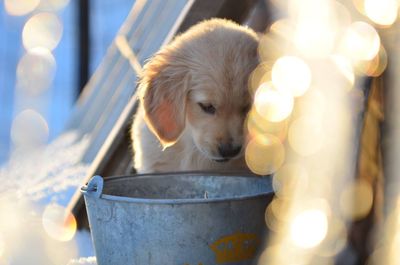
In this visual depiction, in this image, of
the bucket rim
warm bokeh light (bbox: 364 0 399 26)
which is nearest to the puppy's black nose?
the bucket rim

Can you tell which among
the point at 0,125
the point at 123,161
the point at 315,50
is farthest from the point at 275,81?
the point at 0,125

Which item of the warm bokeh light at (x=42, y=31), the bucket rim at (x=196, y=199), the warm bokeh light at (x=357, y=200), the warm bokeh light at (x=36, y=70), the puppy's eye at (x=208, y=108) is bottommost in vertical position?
the warm bokeh light at (x=357, y=200)

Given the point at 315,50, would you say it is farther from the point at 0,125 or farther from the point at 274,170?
the point at 0,125

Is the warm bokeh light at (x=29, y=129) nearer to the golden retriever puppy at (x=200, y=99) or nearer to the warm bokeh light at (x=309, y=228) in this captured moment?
the golden retriever puppy at (x=200, y=99)

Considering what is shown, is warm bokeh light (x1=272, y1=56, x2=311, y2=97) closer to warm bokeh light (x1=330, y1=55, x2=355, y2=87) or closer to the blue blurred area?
warm bokeh light (x1=330, y1=55, x2=355, y2=87)

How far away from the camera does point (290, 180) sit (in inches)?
83.6

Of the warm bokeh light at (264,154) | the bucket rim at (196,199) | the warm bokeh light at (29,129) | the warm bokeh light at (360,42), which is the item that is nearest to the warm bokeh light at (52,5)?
the warm bokeh light at (29,129)

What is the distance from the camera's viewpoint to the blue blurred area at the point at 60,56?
8875 mm

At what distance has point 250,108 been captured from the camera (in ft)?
9.30

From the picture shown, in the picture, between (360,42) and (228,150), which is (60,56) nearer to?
(228,150)

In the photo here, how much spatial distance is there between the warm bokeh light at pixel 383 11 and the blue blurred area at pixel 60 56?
703 centimetres

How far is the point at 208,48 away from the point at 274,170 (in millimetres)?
717

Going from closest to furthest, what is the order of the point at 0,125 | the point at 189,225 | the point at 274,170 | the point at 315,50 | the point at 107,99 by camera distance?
the point at 189,225 < the point at 315,50 < the point at 274,170 < the point at 107,99 < the point at 0,125

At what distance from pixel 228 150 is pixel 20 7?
808cm
